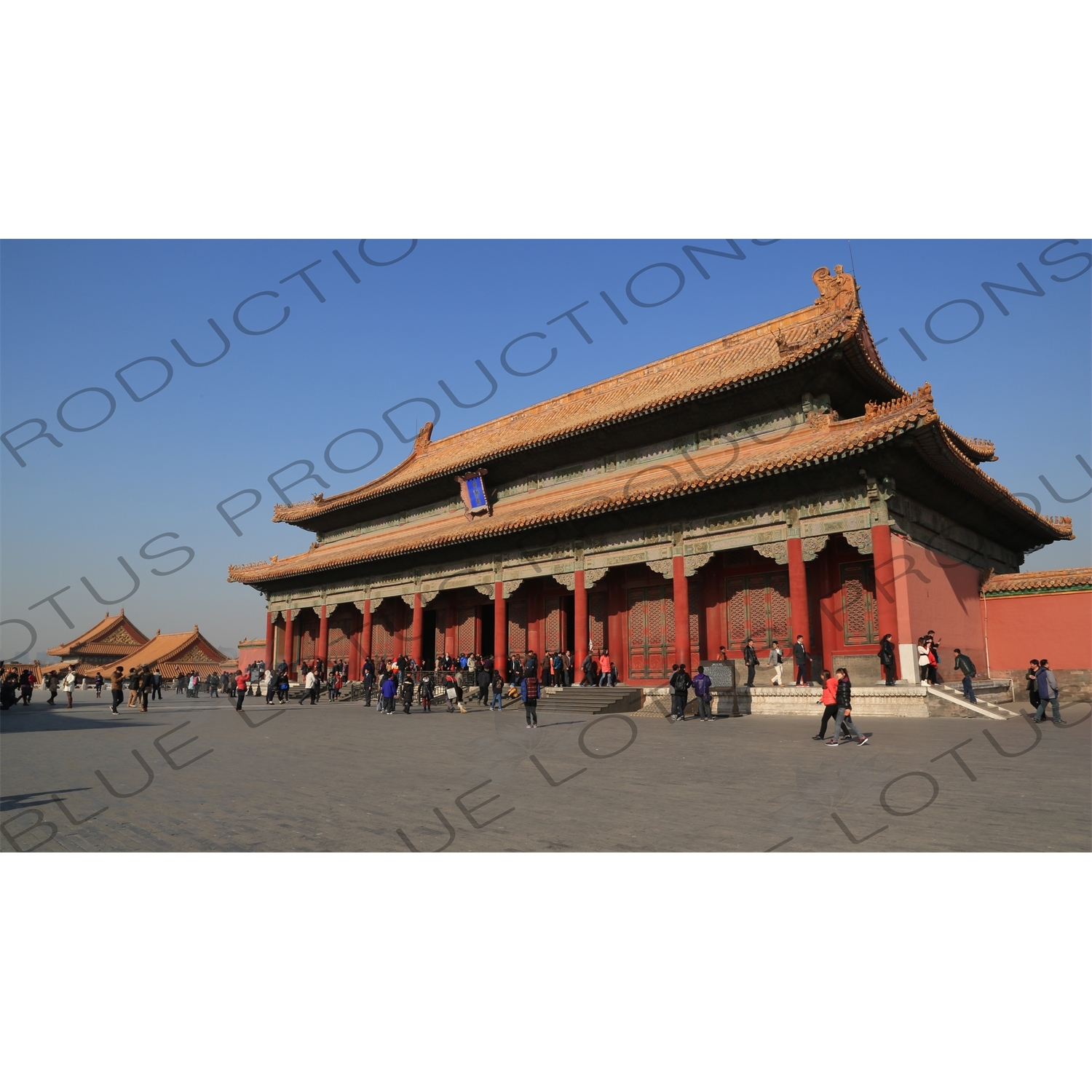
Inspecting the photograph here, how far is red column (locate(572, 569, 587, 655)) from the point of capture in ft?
72.5

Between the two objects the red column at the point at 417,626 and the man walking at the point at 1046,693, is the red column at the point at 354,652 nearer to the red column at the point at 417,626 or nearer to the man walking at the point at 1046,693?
the red column at the point at 417,626

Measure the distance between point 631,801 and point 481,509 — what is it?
70.6 feet

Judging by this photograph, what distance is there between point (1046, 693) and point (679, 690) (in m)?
6.74

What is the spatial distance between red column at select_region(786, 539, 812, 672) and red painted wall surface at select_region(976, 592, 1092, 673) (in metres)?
6.82

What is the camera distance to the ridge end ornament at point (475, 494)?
90.8 ft

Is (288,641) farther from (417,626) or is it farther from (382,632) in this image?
(417,626)

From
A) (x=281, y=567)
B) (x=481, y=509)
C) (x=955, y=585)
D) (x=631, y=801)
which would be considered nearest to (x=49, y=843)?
(x=631, y=801)

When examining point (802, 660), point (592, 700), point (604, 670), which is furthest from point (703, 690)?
point (604, 670)

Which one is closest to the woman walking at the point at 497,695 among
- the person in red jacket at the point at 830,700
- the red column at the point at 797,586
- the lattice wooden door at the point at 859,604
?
the red column at the point at 797,586

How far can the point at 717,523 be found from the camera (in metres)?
19.7

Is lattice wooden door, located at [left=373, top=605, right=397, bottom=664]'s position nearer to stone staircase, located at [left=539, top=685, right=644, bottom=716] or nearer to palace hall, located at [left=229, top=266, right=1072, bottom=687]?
palace hall, located at [left=229, top=266, right=1072, bottom=687]

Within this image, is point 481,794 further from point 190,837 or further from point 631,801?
point 190,837

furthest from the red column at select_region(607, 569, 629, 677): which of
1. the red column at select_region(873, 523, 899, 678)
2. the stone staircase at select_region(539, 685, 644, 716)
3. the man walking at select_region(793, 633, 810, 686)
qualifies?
the red column at select_region(873, 523, 899, 678)

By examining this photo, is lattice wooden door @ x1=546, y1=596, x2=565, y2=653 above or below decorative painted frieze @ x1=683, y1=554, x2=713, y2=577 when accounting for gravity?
below
